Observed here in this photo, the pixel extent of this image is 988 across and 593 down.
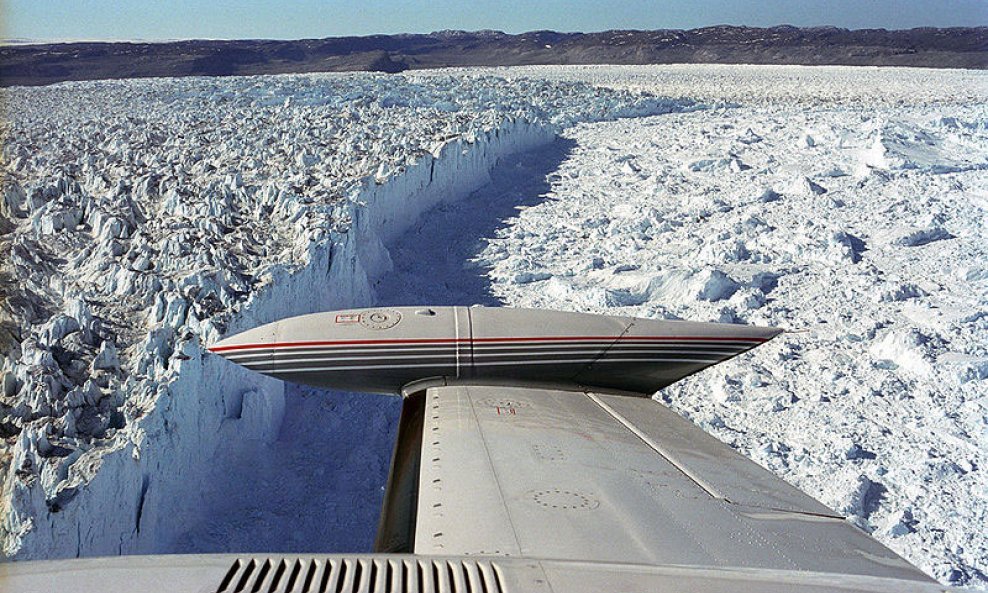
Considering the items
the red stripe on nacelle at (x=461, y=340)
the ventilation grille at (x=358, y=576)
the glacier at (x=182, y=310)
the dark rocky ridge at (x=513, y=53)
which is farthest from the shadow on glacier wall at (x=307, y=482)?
the dark rocky ridge at (x=513, y=53)

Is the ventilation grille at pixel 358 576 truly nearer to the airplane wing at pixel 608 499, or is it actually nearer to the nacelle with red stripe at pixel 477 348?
the airplane wing at pixel 608 499

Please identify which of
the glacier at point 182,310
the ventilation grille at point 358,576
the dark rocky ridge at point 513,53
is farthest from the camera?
the dark rocky ridge at point 513,53

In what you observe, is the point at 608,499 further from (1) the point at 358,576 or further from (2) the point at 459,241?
(2) the point at 459,241

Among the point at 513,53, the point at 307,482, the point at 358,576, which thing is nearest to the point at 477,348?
the point at 307,482

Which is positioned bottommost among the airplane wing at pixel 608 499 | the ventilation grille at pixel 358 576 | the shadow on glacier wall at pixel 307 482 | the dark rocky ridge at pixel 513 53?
the shadow on glacier wall at pixel 307 482

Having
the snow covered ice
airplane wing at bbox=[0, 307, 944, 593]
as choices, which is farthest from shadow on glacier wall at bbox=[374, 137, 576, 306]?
airplane wing at bbox=[0, 307, 944, 593]

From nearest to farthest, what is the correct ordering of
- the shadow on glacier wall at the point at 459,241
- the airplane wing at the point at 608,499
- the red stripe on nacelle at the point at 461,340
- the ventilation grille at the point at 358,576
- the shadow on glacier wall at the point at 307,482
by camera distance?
1. the ventilation grille at the point at 358,576
2. the airplane wing at the point at 608,499
3. the shadow on glacier wall at the point at 307,482
4. the red stripe on nacelle at the point at 461,340
5. the shadow on glacier wall at the point at 459,241

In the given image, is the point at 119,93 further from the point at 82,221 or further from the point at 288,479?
the point at 288,479
